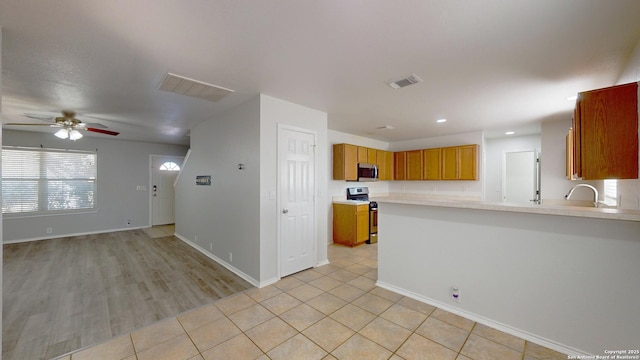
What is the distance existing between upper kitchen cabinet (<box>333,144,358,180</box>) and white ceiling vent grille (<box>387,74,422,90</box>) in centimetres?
248

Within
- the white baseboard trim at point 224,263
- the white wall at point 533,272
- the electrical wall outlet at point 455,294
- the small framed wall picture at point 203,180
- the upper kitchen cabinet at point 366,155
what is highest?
the upper kitchen cabinet at point 366,155

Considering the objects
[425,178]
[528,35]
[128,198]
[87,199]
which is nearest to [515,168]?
[425,178]

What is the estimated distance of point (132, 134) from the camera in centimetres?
586

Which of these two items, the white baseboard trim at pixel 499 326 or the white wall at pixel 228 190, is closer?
the white baseboard trim at pixel 499 326

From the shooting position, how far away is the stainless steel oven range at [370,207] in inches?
217

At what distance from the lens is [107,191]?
21.3ft

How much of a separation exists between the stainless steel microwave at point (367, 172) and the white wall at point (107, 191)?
5853mm

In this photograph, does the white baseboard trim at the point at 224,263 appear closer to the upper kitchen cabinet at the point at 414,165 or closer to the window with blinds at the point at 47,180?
the window with blinds at the point at 47,180

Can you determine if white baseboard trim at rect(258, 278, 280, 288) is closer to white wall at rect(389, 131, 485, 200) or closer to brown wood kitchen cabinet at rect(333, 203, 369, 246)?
brown wood kitchen cabinet at rect(333, 203, 369, 246)

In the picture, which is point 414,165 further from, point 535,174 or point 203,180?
point 203,180

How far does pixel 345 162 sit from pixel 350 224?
1329mm

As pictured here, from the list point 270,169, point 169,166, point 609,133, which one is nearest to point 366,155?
point 270,169

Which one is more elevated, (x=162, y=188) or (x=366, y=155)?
(x=366, y=155)

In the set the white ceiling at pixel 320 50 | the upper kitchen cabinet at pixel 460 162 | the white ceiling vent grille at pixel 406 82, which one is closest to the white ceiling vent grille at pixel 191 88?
the white ceiling at pixel 320 50
